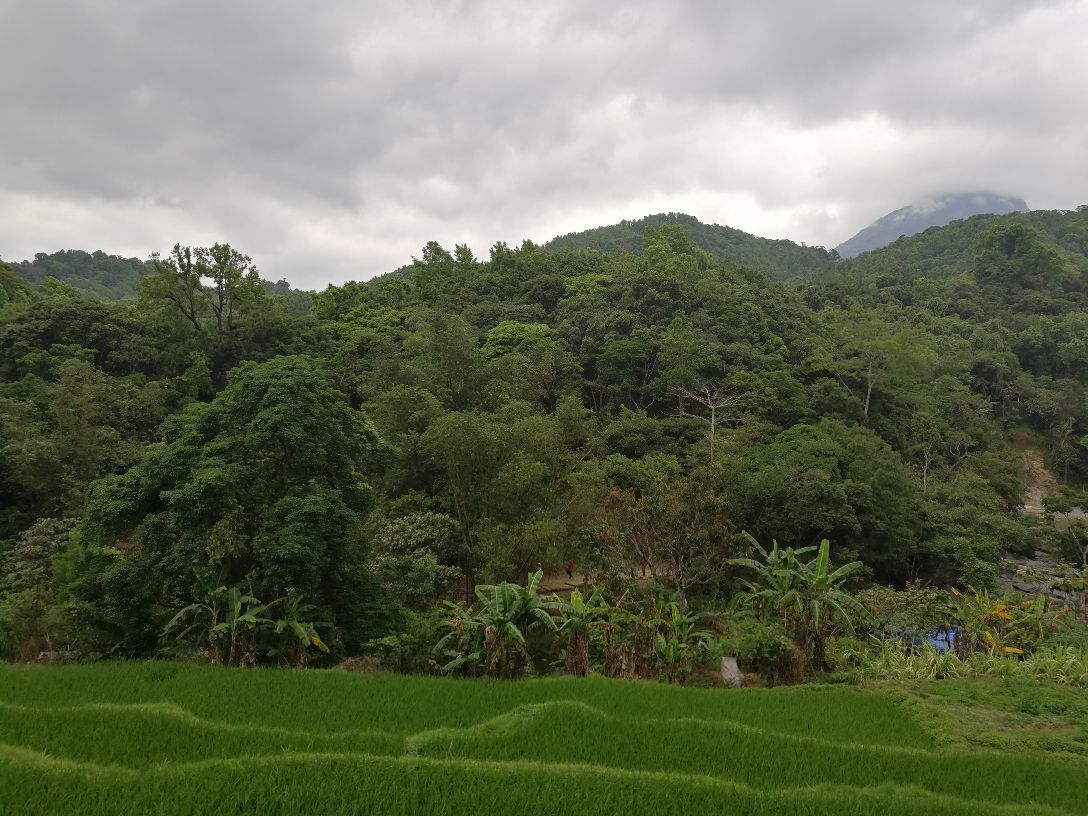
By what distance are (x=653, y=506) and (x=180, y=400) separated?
73.1 feet

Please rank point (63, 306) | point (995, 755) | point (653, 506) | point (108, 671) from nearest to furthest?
point (995, 755) < point (108, 671) < point (653, 506) < point (63, 306)

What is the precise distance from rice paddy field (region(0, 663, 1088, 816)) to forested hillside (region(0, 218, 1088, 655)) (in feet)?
7.33

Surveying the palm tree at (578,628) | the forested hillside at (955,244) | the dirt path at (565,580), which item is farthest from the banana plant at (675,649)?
the forested hillside at (955,244)

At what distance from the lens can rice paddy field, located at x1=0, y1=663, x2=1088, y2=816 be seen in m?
4.09

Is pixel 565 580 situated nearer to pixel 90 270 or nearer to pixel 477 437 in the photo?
pixel 477 437

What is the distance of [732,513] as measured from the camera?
2005 centimetres

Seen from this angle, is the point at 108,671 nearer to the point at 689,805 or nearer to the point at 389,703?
the point at 389,703

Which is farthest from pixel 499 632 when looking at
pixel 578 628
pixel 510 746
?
pixel 510 746

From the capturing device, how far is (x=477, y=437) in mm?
17016

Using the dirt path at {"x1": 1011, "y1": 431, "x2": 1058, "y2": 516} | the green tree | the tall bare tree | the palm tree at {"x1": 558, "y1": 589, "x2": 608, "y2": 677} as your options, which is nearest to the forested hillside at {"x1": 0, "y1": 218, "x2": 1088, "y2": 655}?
the green tree

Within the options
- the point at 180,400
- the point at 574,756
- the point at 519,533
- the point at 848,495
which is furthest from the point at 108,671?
the point at 180,400

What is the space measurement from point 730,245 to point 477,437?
9379 centimetres

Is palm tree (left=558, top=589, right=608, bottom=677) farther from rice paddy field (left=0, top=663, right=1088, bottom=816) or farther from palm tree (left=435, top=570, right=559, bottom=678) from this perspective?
rice paddy field (left=0, top=663, right=1088, bottom=816)

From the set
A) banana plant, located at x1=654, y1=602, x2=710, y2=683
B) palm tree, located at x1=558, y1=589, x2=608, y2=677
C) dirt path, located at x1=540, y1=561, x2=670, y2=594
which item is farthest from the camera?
dirt path, located at x1=540, y1=561, x2=670, y2=594
